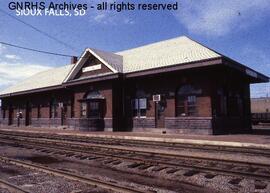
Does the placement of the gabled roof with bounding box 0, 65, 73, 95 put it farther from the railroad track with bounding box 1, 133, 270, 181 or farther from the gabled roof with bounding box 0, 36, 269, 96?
the railroad track with bounding box 1, 133, 270, 181

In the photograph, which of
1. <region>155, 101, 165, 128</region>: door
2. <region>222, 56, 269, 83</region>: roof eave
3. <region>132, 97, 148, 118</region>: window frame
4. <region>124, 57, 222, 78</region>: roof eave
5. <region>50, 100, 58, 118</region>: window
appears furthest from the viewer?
<region>50, 100, 58, 118</region>: window

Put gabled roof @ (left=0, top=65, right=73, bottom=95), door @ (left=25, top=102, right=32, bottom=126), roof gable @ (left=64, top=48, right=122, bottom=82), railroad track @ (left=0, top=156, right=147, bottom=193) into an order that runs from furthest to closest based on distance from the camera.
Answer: door @ (left=25, top=102, right=32, bottom=126) → gabled roof @ (left=0, top=65, right=73, bottom=95) → roof gable @ (left=64, top=48, right=122, bottom=82) → railroad track @ (left=0, top=156, right=147, bottom=193)

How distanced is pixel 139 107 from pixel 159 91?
2.27 metres

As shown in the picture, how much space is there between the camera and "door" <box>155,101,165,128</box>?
20.5 metres

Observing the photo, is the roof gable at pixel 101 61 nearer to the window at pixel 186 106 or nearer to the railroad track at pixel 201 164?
the window at pixel 186 106

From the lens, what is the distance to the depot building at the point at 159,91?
60.3ft

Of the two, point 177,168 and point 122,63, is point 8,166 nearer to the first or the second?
point 177,168

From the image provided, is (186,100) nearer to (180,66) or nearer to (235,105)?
(180,66)

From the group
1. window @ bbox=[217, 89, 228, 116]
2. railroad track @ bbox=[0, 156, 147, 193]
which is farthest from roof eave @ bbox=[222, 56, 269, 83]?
railroad track @ bbox=[0, 156, 147, 193]

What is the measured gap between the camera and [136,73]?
831 inches

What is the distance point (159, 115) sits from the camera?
68.2ft

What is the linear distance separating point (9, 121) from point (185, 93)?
90.6 feet

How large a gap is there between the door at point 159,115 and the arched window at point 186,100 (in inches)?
48.6

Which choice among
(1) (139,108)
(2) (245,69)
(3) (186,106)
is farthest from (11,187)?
(2) (245,69)
